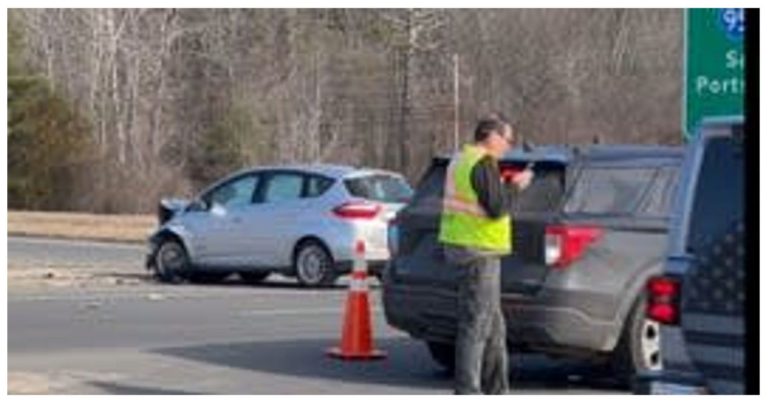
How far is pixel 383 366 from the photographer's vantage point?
14.1m

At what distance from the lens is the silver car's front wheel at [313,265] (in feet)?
74.8

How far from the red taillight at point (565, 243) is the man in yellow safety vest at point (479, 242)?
2.19ft

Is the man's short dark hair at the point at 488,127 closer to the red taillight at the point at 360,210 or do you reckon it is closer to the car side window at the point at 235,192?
the red taillight at the point at 360,210

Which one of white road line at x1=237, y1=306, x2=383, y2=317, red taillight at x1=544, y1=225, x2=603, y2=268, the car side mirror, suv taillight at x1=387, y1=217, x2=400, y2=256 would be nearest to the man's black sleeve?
red taillight at x1=544, y1=225, x2=603, y2=268

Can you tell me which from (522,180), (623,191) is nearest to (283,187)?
(623,191)

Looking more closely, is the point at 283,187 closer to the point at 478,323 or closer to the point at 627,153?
the point at 627,153

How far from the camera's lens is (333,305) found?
20125 millimetres

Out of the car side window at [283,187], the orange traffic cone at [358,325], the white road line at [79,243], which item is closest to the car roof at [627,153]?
the orange traffic cone at [358,325]

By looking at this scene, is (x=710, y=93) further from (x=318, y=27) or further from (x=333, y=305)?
(x=318, y=27)

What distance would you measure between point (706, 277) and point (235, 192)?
1618cm

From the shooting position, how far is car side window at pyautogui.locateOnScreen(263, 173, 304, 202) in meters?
23.1

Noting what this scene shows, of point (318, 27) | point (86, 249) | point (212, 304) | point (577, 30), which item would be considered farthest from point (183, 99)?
point (212, 304)

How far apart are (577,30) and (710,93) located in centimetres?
5239

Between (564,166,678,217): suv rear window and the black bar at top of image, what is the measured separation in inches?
194
